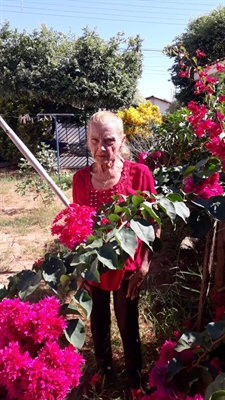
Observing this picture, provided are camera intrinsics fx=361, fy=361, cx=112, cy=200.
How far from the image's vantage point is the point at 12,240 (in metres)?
4.52

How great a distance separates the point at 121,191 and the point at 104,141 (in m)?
0.23

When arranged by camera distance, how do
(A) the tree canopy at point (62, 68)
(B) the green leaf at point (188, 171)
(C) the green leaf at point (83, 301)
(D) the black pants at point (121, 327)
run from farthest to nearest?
(A) the tree canopy at point (62, 68) → (D) the black pants at point (121, 327) → (B) the green leaf at point (188, 171) → (C) the green leaf at point (83, 301)

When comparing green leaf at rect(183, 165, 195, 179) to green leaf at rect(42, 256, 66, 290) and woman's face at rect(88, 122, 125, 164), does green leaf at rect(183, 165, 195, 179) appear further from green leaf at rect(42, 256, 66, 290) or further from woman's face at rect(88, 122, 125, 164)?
green leaf at rect(42, 256, 66, 290)

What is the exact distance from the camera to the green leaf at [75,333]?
86 cm

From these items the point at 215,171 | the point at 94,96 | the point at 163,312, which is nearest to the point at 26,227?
the point at 163,312

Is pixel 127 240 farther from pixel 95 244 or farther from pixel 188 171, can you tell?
pixel 188 171

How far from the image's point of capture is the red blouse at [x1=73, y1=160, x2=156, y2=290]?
1.56 metres

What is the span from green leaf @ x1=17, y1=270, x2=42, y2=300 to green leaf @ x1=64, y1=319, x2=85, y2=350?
127 millimetres

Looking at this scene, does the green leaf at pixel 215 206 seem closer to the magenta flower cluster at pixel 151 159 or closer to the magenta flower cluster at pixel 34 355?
the magenta flower cluster at pixel 34 355

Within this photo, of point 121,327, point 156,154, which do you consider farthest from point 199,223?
point 156,154

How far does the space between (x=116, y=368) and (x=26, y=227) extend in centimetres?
323

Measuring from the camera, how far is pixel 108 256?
36.4 inches

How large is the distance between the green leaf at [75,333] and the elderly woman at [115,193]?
638 millimetres

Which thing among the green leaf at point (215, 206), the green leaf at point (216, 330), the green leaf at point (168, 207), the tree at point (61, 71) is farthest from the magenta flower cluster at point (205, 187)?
the tree at point (61, 71)
